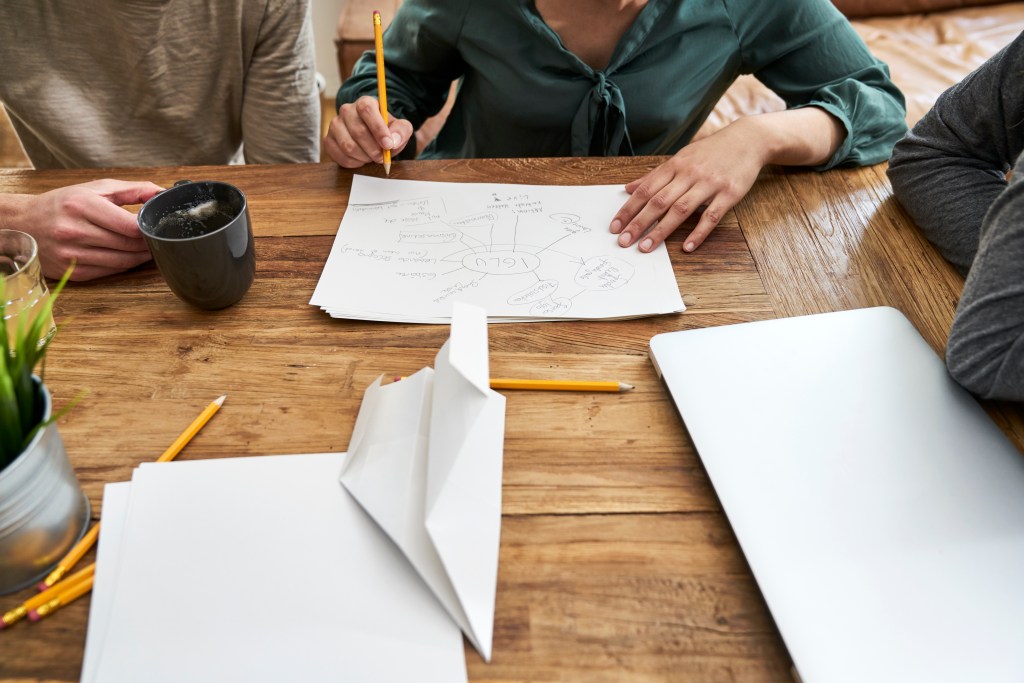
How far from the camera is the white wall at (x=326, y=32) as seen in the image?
2472 millimetres

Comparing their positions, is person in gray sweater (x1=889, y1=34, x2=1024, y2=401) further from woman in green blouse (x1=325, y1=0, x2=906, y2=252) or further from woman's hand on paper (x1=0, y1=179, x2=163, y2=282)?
woman's hand on paper (x1=0, y1=179, x2=163, y2=282)

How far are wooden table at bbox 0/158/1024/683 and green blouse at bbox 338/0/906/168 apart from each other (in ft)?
0.41

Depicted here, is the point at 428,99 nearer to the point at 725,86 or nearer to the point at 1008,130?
the point at 725,86

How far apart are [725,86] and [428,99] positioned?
1.52 feet

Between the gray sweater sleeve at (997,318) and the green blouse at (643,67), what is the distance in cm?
32

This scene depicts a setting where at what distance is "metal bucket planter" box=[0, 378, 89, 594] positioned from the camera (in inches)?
16.5

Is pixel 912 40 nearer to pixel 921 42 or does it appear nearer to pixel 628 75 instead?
pixel 921 42

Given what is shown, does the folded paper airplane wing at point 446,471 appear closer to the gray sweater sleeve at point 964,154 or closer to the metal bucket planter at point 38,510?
the metal bucket planter at point 38,510

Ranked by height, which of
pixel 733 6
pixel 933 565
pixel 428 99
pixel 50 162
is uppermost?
pixel 733 6

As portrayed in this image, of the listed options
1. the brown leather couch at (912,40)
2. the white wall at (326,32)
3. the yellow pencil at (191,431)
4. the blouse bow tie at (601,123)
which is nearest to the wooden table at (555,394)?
the yellow pencil at (191,431)

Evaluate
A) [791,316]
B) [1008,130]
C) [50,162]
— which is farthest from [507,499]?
[50,162]

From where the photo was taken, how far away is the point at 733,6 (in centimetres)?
94

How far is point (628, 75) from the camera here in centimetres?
96

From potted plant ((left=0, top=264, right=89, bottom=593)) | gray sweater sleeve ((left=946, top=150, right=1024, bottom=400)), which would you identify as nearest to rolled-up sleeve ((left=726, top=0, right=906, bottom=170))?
gray sweater sleeve ((left=946, top=150, right=1024, bottom=400))
